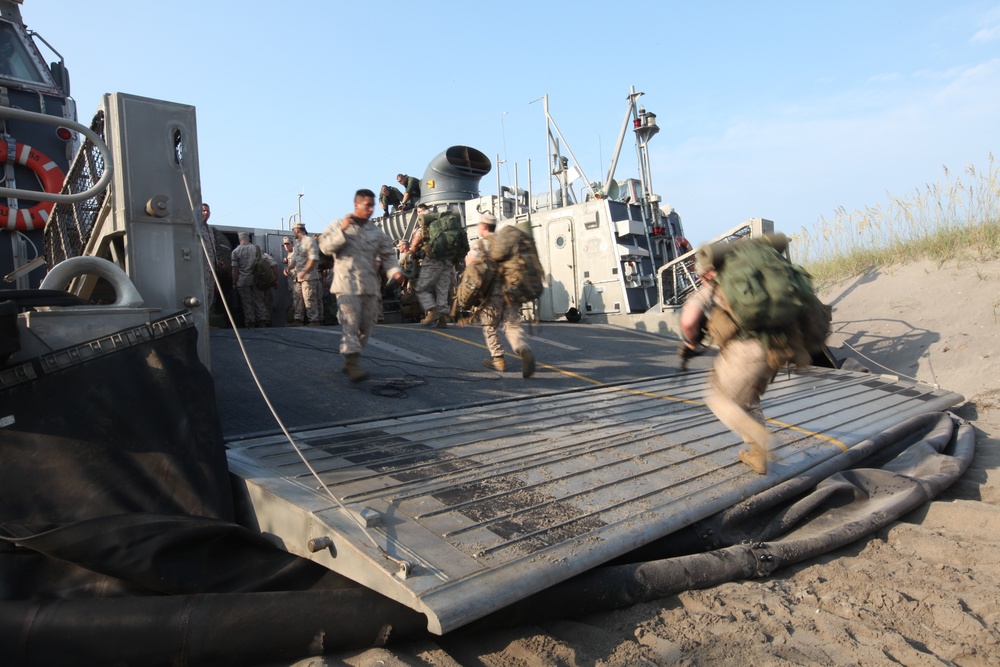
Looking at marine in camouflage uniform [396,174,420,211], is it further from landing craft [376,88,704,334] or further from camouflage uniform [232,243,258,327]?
camouflage uniform [232,243,258,327]

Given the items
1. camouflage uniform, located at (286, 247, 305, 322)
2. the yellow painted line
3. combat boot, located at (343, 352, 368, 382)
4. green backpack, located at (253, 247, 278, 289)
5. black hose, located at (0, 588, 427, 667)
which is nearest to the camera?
black hose, located at (0, 588, 427, 667)

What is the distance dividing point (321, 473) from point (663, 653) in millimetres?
1657

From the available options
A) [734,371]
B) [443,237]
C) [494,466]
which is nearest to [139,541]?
[494,466]

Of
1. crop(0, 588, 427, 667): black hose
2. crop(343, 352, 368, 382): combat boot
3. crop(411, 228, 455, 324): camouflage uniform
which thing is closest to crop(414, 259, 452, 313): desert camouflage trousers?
crop(411, 228, 455, 324): camouflage uniform

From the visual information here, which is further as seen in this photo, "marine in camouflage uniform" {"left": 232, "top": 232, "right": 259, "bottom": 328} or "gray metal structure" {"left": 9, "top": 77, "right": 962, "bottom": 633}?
"marine in camouflage uniform" {"left": 232, "top": 232, "right": 259, "bottom": 328}

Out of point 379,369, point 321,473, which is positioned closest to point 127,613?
point 321,473

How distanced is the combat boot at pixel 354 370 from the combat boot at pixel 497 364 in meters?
1.41

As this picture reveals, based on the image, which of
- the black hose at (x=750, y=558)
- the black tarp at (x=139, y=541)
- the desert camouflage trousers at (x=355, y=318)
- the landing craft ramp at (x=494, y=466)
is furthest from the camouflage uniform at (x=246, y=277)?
the black hose at (x=750, y=558)

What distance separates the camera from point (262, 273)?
33.0ft

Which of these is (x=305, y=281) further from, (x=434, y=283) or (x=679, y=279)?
→ (x=679, y=279)

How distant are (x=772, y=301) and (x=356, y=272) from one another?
11.2ft

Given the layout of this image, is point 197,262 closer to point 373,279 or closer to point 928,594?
point 373,279

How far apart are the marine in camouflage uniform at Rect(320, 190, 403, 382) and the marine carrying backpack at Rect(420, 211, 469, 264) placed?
3.40m

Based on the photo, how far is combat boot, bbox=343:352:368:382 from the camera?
5249mm
